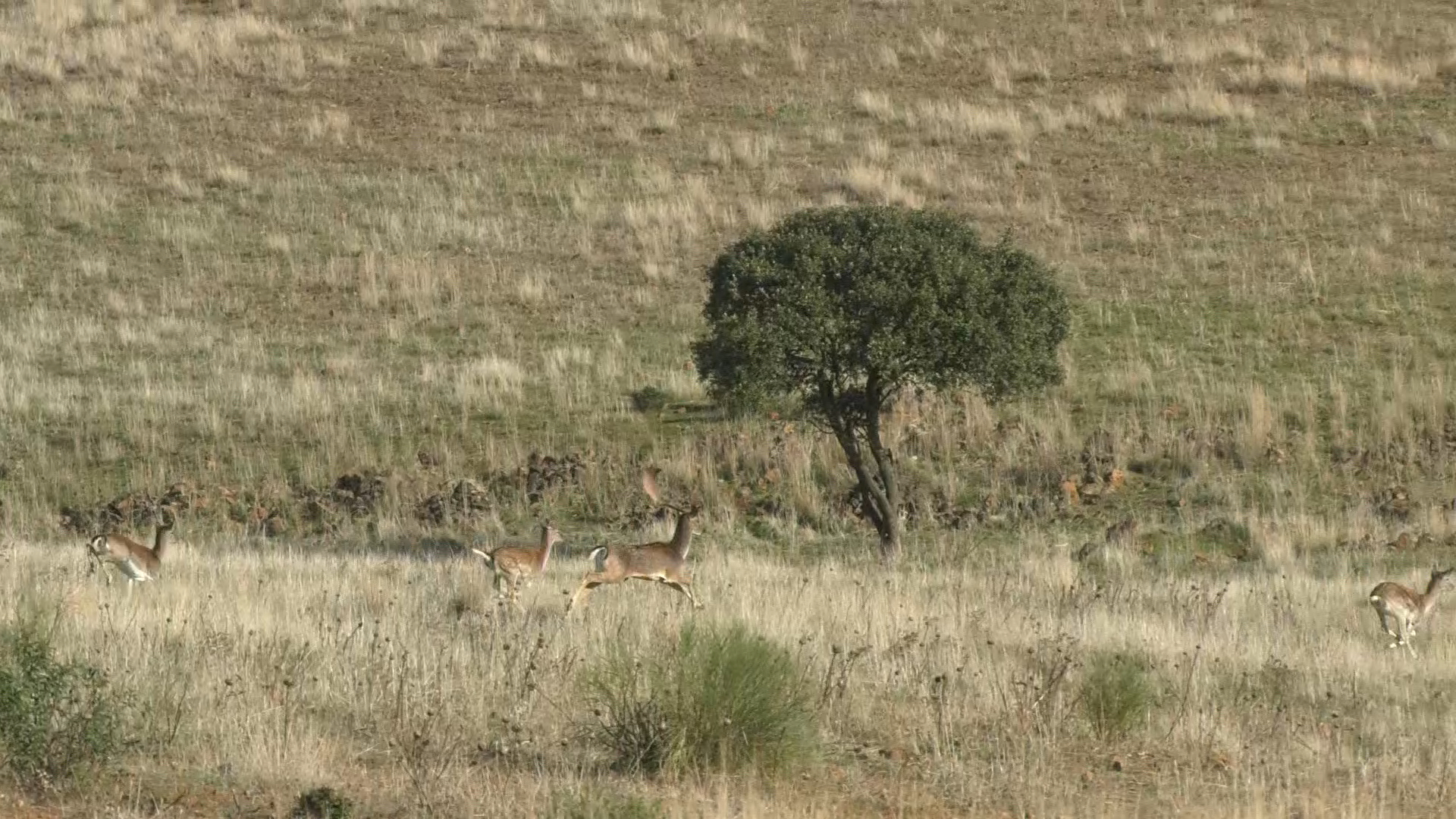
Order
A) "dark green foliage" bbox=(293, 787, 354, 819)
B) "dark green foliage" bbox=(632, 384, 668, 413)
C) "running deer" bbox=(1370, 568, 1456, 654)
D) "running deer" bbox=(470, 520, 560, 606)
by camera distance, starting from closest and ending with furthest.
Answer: "dark green foliage" bbox=(293, 787, 354, 819)
"running deer" bbox=(1370, 568, 1456, 654)
"running deer" bbox=(470, 520, 560, 606)
"dark green foliage" bbox=(632, 384, 668, 413)

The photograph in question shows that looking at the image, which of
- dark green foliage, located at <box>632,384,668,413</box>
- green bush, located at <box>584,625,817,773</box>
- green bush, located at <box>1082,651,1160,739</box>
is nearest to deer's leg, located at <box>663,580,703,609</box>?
green bush, located at <box>1082,651,1160,739</box>

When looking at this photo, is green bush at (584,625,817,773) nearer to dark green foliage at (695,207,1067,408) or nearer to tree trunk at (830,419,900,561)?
dark green foliage at (695,207,1067,408)

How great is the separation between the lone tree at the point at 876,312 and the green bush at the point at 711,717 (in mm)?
8825

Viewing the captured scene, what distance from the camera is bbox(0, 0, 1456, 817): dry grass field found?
33.6 feet

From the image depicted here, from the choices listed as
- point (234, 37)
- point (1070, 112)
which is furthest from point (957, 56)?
point (234, 37)

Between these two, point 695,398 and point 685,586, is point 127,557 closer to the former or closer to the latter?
point 685,586

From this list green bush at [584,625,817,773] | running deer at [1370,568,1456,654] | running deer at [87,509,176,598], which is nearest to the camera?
green bush at [584,625,817,773]

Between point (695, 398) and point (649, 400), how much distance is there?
1.81ft

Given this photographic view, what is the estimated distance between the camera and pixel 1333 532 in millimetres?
20141

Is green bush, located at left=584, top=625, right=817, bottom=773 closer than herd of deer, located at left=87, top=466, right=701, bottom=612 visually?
Yes

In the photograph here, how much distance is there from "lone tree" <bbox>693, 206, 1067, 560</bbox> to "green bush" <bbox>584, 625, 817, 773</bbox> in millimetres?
8825

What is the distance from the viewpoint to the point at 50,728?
9.07 m

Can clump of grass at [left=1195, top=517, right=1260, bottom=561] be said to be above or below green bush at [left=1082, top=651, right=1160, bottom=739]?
above

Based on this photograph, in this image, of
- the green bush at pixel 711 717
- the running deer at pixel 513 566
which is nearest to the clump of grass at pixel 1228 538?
the running deer at pixel 513 566
